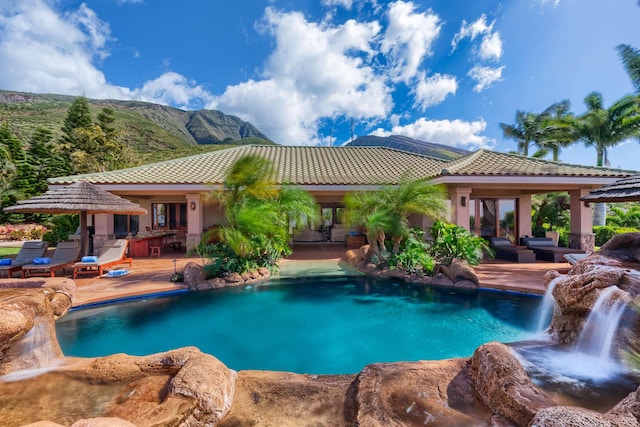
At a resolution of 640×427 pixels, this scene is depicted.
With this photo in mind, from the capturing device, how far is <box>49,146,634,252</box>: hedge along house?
12.1 meters

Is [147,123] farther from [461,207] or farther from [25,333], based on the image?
[25,333]

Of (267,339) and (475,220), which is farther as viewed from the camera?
(475,220)

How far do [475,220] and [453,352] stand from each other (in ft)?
42.2

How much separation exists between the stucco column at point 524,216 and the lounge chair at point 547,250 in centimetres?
242

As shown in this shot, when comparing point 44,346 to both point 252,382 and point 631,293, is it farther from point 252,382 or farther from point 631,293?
point 631,293

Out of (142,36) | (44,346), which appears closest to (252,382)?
(44,346)

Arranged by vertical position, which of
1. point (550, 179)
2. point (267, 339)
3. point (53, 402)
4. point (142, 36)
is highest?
point (142, 36)

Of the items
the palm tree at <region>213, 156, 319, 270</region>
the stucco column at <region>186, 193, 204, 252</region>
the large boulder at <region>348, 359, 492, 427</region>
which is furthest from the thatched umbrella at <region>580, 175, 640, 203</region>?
the stucco column at <region>186, 193, 204, 252</region>

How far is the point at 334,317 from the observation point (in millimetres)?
6820

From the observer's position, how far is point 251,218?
8.96m

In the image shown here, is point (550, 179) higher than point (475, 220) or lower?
higher

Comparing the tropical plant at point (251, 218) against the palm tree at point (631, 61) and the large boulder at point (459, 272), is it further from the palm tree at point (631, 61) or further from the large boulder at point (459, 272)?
the palm tree at point (631, 61)

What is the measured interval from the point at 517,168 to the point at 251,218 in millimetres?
11453

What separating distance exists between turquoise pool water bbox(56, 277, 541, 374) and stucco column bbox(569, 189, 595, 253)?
Result: 823 centimetres
